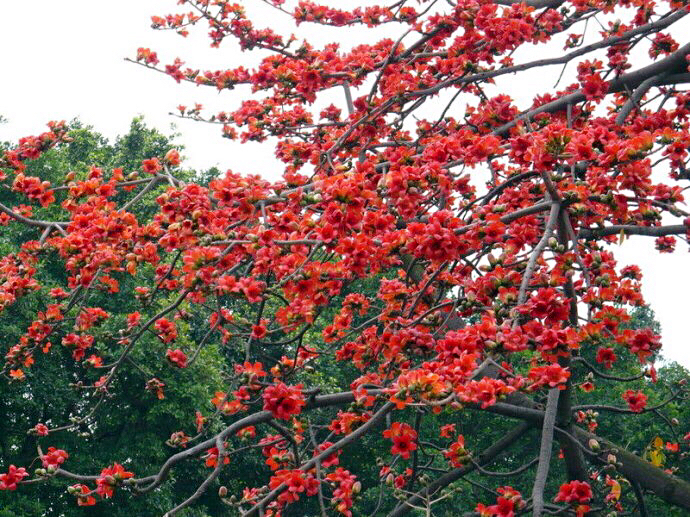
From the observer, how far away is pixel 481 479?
16484 millimetres

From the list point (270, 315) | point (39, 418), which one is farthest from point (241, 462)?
point (39, 418)

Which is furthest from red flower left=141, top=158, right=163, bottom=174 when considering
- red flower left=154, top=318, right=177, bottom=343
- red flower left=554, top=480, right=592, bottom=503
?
red flower left=554, top=480, right=592, bottom=503

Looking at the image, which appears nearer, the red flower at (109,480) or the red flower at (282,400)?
the red flower at (282,400)

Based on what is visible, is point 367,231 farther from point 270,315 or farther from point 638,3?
point 270,315

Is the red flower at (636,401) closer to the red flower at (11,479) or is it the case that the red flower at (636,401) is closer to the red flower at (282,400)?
the red flower at (282,400)

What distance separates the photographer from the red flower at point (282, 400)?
3125 millimetres

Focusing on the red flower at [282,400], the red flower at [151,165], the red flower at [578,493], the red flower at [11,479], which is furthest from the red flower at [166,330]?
the red flower at [578,493]

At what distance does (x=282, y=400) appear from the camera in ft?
10.4

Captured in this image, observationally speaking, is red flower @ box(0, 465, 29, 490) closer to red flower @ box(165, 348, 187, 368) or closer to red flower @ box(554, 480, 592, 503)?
red flower @ box(165, 348, 187, 368)

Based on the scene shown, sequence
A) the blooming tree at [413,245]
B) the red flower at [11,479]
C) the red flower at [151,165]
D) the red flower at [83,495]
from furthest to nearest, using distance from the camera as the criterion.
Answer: the red flower at [151,165]
the red flower at [11,479]
the red flower at [83,495]
the blooming tree at [413,245]

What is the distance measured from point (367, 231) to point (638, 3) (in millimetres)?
3027

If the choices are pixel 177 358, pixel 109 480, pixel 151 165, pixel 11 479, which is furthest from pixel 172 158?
pixel 109 480

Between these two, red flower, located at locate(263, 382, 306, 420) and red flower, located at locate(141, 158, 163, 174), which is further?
red flower, located at locate(141, 158, 163, 174)

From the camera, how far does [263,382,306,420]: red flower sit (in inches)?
123
